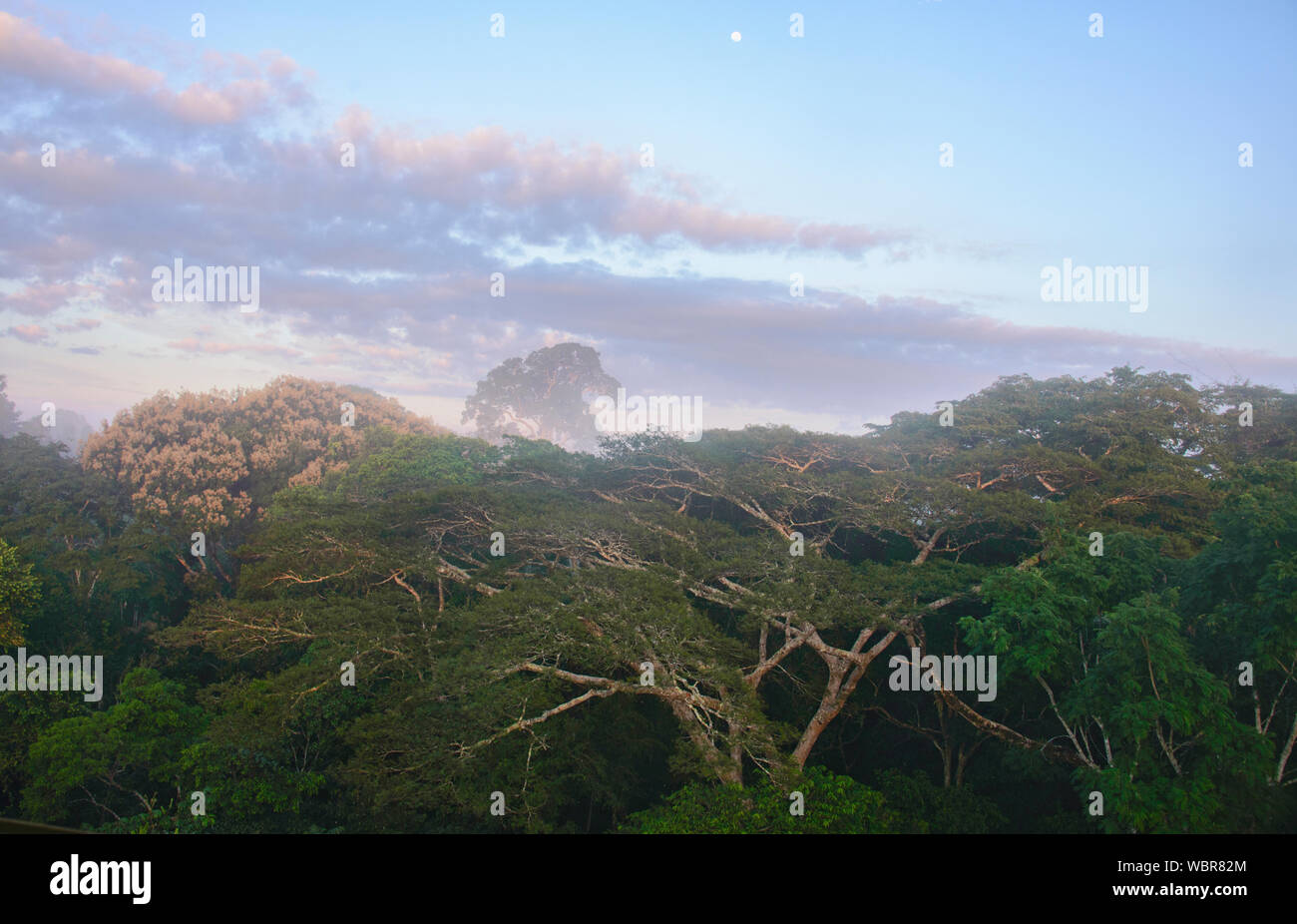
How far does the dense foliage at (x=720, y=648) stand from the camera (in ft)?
27.7

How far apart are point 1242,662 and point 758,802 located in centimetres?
551

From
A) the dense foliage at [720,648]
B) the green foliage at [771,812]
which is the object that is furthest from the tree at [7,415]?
the green foliage at [771,812]

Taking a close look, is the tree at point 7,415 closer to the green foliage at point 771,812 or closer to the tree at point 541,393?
the tree at point 541,393

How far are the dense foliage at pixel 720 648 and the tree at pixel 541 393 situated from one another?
29.7 m

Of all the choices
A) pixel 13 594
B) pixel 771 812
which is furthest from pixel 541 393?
pixel 771 812

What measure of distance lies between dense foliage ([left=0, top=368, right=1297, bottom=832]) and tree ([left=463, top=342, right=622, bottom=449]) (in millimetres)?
29737

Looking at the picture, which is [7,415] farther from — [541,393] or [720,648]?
[720,648]

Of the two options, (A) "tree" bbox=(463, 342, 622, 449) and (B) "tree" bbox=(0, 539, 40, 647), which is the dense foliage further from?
(A) "tree" bbox=(463, 342, 622, 449)

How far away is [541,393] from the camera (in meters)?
48.8

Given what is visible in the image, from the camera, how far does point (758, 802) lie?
336 inches

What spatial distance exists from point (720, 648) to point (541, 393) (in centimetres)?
3956

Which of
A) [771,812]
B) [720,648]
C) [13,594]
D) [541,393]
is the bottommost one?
[771,812]

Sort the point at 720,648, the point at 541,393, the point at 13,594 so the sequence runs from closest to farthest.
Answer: the point at 720,648 → the point at 13,594 → the point at 541,393
